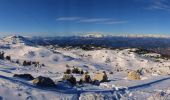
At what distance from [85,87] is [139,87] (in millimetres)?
5998

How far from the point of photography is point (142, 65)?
465 ft

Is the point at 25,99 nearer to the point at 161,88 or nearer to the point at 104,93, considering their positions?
the point at 104,93

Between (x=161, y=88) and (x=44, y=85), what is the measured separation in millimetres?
12798

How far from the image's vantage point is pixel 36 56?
432 feet

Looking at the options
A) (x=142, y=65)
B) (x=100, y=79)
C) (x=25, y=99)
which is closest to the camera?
(x=25, y=99)

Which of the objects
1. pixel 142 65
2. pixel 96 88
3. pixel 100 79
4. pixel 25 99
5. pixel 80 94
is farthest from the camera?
pixel 142 65

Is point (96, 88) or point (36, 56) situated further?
point (36, 56)

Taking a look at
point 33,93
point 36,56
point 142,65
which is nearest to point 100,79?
point 33,93

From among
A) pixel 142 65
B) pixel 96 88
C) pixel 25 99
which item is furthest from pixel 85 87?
pixel 142 65

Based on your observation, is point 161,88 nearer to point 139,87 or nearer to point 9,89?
point 139,87

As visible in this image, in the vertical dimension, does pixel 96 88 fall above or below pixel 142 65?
above

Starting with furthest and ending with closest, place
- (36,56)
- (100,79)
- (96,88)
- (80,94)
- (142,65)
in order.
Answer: (142,65) < (36,56) < (100,79) < (96,88) < (80,94)

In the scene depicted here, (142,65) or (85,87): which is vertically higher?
(85,87)

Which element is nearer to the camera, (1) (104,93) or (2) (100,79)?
(1) (104,93)
